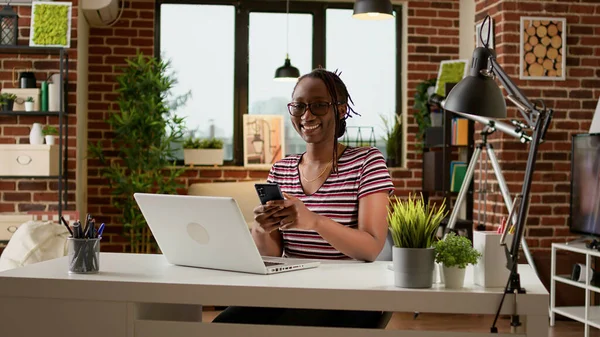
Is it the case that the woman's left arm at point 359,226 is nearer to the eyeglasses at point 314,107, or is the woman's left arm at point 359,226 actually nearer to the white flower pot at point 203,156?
the eyeglasses at point 314,107

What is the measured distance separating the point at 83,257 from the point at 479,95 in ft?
3.53

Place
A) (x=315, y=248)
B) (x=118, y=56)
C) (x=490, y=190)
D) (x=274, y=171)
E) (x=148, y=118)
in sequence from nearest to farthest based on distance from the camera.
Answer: (x=315, y=248)
(x=274, y=171)
(x=490, y=190)
(x=148, y=118)
(x=118, y=56)

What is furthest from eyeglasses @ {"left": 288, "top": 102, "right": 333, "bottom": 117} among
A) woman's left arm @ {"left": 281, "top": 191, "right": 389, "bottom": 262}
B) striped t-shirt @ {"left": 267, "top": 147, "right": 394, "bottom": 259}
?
woman's left arm @ {"left": 281, "top": 191, "right": 389, "bottom": 262}

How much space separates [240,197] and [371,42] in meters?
1.92

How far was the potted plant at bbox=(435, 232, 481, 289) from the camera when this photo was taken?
5.78ft

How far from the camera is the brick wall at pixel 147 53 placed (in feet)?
21.4

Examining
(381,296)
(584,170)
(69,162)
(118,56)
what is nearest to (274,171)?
(381,296)

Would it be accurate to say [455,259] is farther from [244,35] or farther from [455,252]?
[244,35]

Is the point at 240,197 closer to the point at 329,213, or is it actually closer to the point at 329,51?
the point at 329,51

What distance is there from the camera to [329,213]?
2.44m

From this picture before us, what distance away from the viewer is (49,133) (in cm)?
549

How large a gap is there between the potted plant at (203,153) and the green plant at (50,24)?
1.50m

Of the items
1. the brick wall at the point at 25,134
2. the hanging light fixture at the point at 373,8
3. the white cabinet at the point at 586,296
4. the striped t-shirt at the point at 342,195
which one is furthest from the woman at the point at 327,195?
the brick wall at the point at 25,134

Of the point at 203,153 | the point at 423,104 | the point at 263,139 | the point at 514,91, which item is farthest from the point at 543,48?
the point at 514,91
